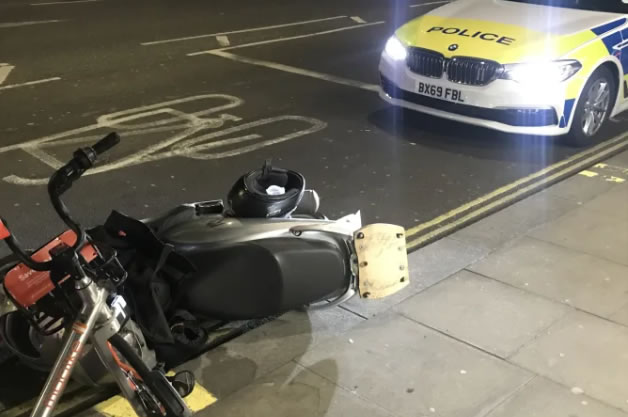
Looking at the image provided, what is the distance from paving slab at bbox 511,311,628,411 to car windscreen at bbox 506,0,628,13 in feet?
12.5

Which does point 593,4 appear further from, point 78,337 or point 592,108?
point 78,337

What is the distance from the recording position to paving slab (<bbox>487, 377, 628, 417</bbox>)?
3.09 metres

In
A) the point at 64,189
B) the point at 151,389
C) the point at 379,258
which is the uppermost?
the point at 64,189

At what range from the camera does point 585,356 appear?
348 centimetres

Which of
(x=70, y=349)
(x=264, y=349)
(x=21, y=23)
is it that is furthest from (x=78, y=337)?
(x=21, y=23)

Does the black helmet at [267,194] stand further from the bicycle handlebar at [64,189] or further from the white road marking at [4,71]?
the white road marking at [4,71]

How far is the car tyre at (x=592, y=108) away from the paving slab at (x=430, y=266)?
93.2 inches

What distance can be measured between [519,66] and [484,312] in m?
2.80

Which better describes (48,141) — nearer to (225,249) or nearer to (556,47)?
(225,249)

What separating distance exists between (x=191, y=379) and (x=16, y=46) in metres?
8.99

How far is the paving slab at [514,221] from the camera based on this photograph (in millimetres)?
4746

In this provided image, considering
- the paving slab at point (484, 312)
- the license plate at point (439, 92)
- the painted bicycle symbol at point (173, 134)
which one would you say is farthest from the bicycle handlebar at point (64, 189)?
the license plate at point (439, 92)

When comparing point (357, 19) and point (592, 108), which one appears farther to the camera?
point (357, 19)

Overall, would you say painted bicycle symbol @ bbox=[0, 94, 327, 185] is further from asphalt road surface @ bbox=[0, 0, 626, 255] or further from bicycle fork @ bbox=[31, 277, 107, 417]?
bicycle fork @ bbox=[31, 277, 107, 417]
